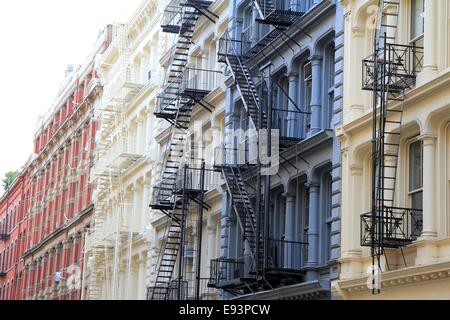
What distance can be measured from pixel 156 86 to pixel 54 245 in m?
26.0

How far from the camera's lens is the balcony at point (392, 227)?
74.3 ft

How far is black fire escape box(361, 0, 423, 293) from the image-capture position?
2288 cm

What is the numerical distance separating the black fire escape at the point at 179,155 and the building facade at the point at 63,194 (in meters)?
17.7

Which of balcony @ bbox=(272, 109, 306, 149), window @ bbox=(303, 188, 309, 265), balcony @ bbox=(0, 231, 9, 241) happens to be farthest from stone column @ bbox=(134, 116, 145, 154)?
balcony @ bbox=(0, 231, 9, 241)

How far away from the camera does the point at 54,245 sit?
71000 mm

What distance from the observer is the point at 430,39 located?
23.0 m

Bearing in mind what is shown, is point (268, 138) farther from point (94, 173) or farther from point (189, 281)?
point (94, 173)

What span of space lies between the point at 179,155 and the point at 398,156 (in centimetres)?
1958

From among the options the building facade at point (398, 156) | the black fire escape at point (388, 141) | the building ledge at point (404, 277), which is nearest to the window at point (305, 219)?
the building facade at point (398, 156)

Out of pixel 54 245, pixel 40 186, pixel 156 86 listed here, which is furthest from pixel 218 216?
pixel 40 186

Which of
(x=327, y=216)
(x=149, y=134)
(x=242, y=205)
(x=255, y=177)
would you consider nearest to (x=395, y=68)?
(x=327, y=216)

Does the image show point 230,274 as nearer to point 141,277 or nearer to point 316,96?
point 316,96

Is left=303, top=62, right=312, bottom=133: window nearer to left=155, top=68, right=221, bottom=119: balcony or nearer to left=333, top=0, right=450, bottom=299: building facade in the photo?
left=333, top=0, right=450, bottom=299: building facade

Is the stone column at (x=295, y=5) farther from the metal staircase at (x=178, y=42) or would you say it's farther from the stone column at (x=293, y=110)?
the metal staircase at (x=178, y=42)
